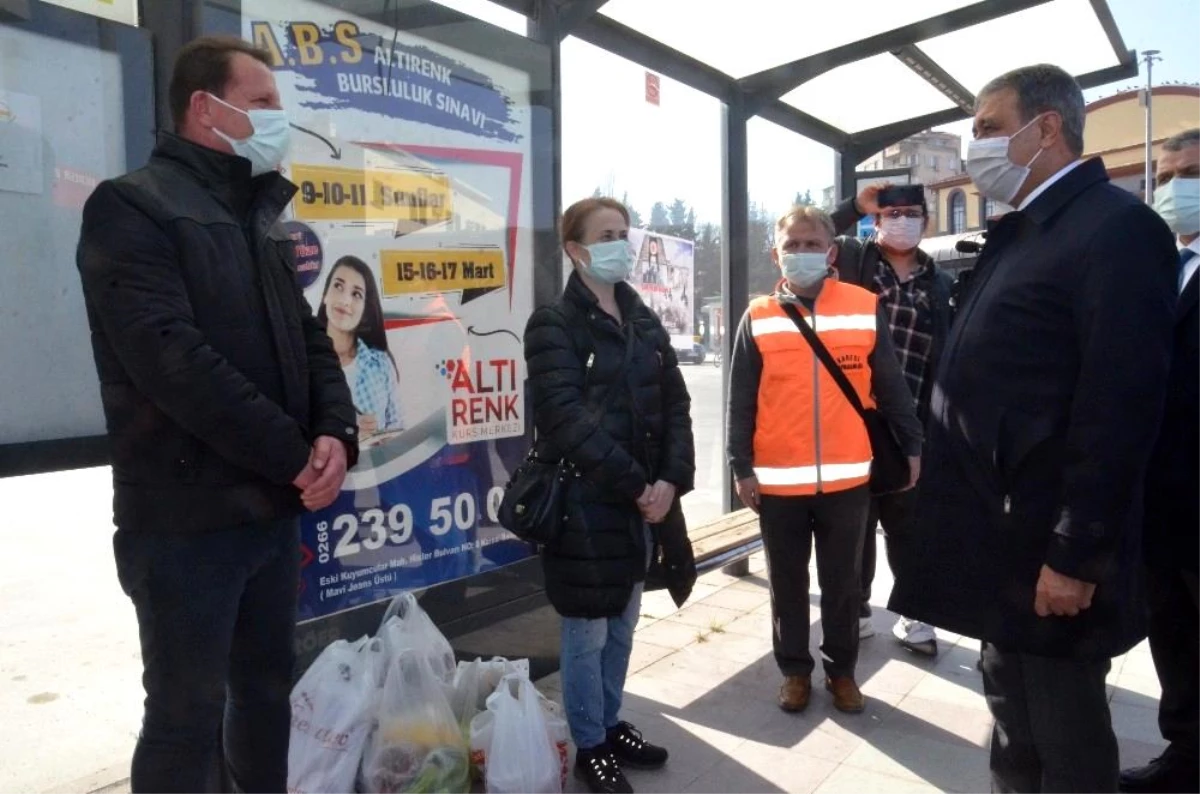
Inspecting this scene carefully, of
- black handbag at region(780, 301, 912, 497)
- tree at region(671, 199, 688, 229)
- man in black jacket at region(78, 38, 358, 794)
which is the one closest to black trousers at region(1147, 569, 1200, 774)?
black handbag at region(780, 301, 912, 497)

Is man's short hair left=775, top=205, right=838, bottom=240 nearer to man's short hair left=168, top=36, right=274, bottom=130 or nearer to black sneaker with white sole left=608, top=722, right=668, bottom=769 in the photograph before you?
black sneaker with white sole left=608, top=722, right=668, bottom=769

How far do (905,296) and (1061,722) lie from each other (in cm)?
243

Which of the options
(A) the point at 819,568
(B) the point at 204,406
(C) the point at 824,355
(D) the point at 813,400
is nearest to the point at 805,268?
(C) the point at 824,355

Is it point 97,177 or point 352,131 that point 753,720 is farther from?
point 97,177

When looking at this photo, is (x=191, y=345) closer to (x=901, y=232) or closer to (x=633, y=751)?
(x=633, y=751)

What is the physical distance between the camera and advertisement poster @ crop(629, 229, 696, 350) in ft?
17.3

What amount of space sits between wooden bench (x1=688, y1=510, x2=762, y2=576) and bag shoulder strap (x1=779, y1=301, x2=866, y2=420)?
3.87ft

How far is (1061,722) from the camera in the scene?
6.84 feet

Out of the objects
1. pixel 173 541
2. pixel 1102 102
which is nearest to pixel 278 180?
pixel 173 541

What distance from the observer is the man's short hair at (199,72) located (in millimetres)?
2205

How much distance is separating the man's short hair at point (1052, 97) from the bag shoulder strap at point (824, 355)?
4.62ft

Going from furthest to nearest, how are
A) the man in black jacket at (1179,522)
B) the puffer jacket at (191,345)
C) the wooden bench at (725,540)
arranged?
the wooden bench at (725,540)
the man in black jacket at (1179,522)
the puffer jacket at (191,345)

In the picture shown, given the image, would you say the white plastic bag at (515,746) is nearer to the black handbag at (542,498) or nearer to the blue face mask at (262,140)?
the black handbag at (542,498)

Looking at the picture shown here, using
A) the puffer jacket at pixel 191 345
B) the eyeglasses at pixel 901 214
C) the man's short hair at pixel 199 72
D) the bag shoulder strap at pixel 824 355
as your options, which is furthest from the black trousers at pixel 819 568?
the man's short hair at pixel 199 72
